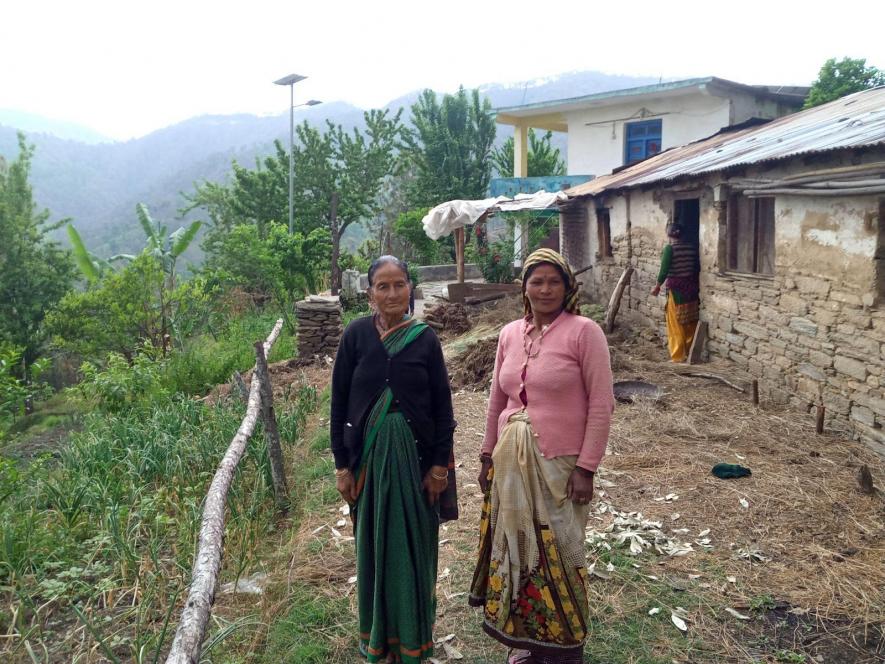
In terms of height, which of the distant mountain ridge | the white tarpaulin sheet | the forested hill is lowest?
the white tarpaulin sheet

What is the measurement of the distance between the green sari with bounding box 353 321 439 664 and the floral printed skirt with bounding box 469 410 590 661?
33cm

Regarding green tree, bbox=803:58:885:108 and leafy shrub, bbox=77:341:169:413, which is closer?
leafy shrub, bbox=77:341:169:413

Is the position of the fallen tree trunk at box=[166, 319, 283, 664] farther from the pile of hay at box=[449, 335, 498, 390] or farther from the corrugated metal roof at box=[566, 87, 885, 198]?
the corrugated metal roof at box=[566, 87, 885, 198]

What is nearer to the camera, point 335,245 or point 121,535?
point 121,535

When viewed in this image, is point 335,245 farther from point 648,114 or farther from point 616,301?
point 616,301

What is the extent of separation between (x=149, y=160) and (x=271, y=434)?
365 feet

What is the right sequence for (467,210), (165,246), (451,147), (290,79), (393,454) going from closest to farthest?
(393,454)
(467,210)
(165,246)
(290,79)
(451,147)

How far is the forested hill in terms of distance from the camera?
221ft

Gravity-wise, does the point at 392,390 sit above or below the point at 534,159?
below

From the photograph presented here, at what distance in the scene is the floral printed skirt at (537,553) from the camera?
2.49m

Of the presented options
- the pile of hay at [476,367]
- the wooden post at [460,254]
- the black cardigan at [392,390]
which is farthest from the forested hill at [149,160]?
the black cardigan at [392,390]

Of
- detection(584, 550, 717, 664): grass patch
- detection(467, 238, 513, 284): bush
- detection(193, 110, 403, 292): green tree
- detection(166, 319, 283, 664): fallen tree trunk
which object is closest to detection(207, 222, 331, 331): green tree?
detection(467, 238, 513, 284): bush

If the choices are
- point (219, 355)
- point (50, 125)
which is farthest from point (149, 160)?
point (219, 355)

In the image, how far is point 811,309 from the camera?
19.6 ft
